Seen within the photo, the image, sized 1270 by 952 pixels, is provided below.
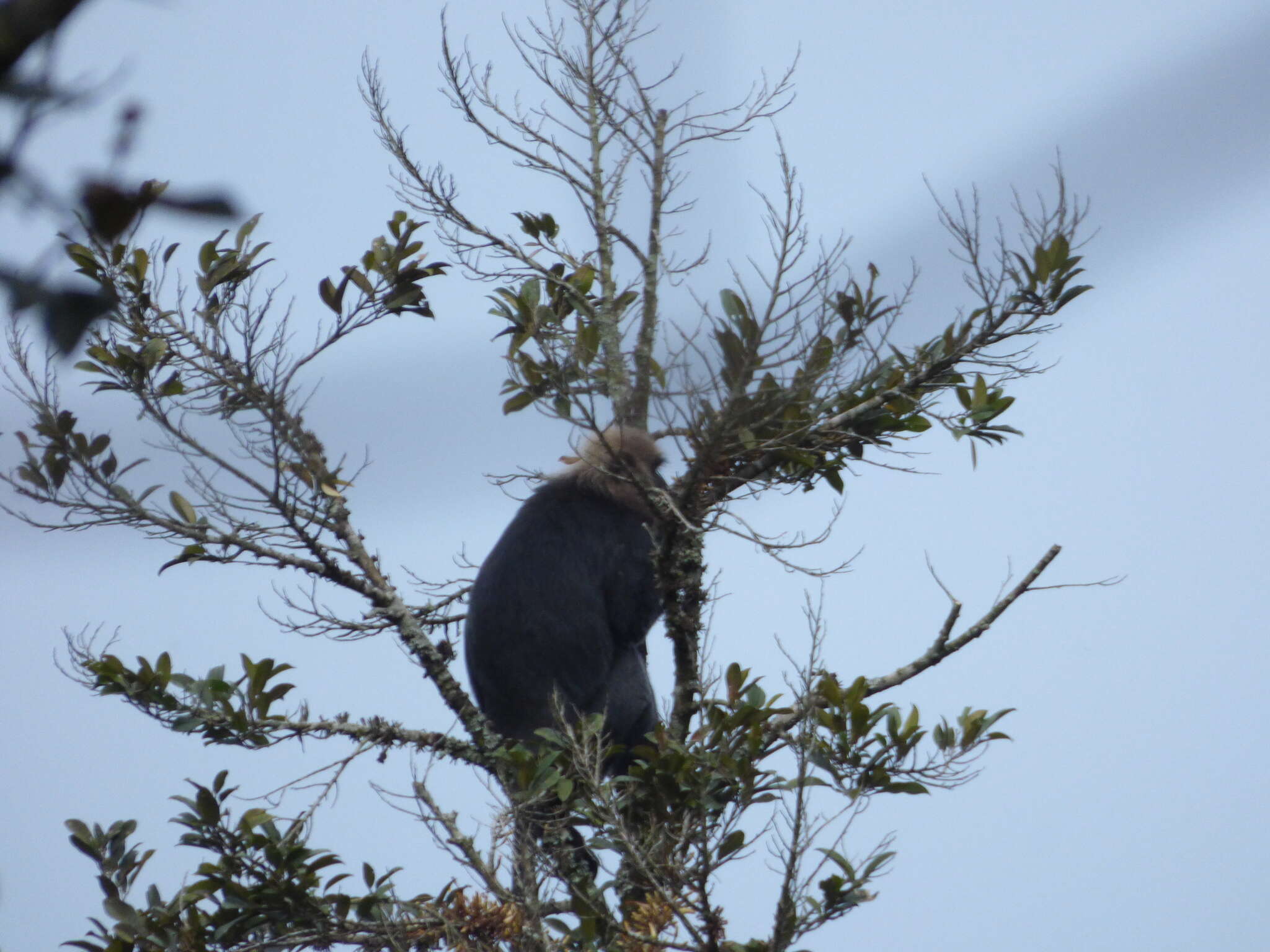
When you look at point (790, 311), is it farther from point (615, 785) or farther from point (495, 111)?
point (495, 111)

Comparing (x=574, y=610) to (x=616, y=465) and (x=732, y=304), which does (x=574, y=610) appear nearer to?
(x=616, y=465)

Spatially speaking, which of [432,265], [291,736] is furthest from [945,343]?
[291,736]

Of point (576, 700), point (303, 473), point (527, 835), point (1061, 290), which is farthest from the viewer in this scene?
point (576, 700)

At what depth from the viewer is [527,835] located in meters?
3.29

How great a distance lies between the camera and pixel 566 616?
175 inches

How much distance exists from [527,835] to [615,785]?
1.62 ft

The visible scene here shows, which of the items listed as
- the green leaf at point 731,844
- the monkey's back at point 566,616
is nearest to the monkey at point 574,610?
the monkey's back at point 566,616

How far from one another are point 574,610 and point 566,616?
1.5 inches

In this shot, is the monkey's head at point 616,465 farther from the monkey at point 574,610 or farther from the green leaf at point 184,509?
the green leaf at point 184,509

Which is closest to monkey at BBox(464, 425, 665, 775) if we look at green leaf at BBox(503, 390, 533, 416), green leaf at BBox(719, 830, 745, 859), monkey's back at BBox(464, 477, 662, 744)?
monkey's back at BBox(464, 477, 662, 744)

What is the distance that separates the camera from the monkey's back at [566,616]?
4.40 m

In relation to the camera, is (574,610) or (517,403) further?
(574,610)

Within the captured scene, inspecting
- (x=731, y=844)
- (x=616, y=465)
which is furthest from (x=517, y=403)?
(x=731, y=844)

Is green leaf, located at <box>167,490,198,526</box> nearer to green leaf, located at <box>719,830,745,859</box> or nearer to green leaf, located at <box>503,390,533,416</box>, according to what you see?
green leaf, located at <box>503,390,533,416</box>
